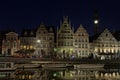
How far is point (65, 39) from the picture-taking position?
7175cm

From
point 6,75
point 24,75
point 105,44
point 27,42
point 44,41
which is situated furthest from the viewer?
point 105,44

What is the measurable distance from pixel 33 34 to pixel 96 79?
3382cm

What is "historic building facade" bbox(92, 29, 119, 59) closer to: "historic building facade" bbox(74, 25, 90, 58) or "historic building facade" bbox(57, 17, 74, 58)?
"historic building facade" bbox(74, 25, 90, 58)

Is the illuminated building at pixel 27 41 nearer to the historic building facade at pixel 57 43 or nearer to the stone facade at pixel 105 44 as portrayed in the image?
the historic building facade at pixel 57 43

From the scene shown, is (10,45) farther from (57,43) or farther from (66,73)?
(66,73)

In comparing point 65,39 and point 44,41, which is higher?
point 65,39

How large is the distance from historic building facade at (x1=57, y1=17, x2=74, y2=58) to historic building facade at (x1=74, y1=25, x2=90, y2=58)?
1.31m

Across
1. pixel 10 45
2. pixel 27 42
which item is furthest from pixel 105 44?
pixel 10 45

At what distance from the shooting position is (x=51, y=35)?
72375 millimetres

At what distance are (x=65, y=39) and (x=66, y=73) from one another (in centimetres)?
2226

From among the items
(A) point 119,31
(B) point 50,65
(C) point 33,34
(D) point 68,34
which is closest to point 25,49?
(C) point 33,34

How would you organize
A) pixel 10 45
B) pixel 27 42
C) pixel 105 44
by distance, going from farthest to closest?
pixel 105 44 < pixel 27 42 < pixel 10 45

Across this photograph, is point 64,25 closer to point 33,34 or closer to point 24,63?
point 33,34

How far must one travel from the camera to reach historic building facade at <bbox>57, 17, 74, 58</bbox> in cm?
7119
